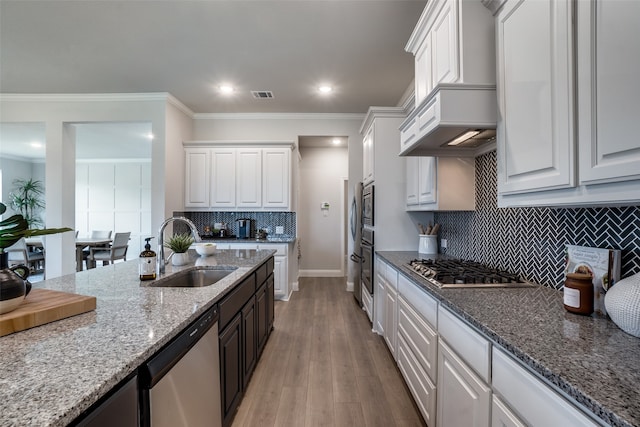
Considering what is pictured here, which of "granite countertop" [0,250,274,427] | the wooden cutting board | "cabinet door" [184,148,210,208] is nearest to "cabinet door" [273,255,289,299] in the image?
"cabinet door" [184,148,210,208]

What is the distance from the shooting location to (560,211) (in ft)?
4.81

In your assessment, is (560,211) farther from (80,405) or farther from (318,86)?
(318,86)

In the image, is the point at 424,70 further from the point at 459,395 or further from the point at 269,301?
the point at 269,301

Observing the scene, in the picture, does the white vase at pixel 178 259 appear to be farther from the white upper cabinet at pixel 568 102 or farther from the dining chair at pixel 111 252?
the dining chair at pixel 111 252

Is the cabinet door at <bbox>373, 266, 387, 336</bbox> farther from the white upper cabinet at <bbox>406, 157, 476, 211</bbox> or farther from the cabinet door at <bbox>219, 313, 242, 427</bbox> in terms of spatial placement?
the cabinet door at <bbox>219, 313, 242, 427</bbox>

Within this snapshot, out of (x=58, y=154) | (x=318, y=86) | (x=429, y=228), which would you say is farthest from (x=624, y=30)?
(x=58, y=154)

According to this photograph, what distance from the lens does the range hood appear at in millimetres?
1461

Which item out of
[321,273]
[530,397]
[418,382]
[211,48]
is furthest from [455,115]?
[321,273]

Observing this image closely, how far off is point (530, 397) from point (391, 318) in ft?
5.47

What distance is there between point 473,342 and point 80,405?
1.22 meters

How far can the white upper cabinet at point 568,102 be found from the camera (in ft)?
2.66

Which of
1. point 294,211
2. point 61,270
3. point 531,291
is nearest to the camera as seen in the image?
point 531,291

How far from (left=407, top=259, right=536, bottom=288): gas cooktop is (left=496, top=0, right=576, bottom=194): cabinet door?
20.3 inches

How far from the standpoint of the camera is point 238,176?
4371 mm
